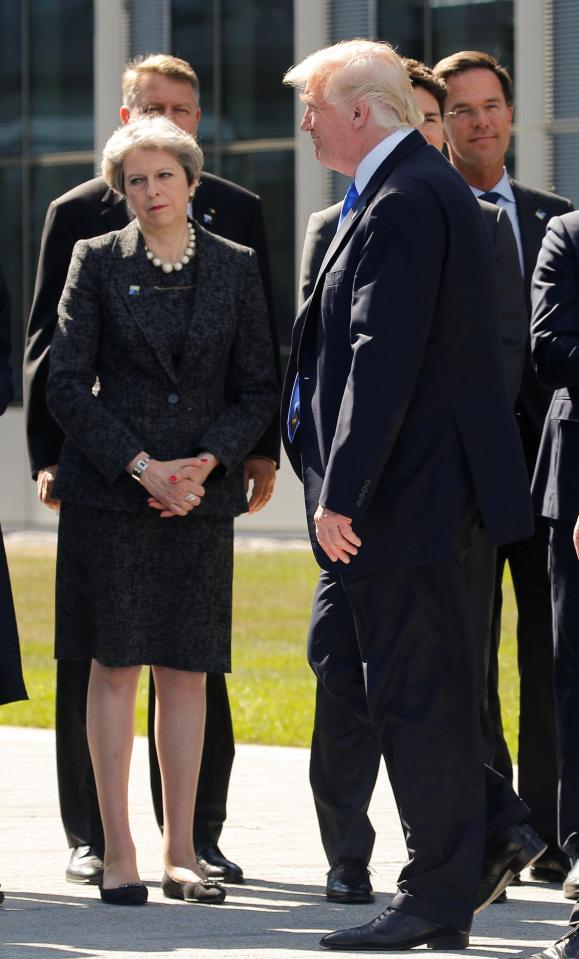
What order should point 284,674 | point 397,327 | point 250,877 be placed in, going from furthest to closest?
1. point 284,674
2. point 250,877
3. point 397,327

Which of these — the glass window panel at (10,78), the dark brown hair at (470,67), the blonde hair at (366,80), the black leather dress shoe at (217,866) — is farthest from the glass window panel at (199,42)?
the blonde hair at (366,80)

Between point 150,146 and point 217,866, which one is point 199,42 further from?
point 217,866

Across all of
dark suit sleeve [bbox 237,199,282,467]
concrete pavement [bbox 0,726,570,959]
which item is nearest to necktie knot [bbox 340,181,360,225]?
dark suit sleeve [bbox 237,199,282,467]

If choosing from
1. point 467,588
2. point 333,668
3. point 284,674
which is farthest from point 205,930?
point 284,674

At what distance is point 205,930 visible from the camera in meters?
4.87

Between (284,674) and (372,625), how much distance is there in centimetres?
656

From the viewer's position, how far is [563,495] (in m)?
5.21

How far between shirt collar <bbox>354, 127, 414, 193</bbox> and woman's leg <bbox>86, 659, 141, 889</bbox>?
1.58 meters

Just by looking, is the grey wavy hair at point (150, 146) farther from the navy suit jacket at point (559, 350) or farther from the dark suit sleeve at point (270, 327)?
the navy suit jacket at point (559, 350)

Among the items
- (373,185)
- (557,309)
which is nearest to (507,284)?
(557,309)

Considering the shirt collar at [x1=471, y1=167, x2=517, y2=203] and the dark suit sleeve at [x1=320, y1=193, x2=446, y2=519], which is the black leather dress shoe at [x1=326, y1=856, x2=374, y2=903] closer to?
the dark suit sleeve at [x1=320, y1=193, x2=446, y2=519]

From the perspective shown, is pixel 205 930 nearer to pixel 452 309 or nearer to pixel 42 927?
pixel 42 927

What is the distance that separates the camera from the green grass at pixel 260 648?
8.96m

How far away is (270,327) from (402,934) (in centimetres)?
197
